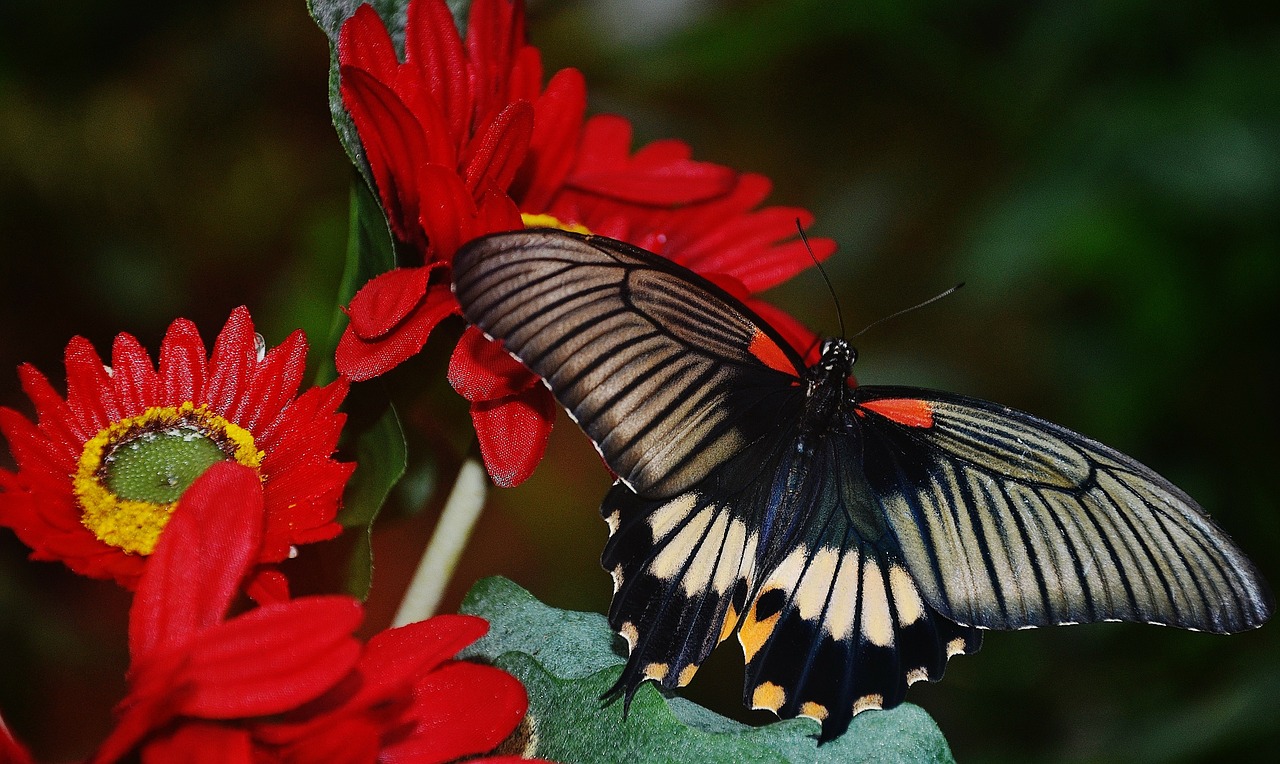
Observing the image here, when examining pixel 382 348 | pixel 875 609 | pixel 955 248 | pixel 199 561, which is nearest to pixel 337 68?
pixel 382 348

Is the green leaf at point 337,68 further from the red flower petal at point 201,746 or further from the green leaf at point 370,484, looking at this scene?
the red flower petal at point 201,746

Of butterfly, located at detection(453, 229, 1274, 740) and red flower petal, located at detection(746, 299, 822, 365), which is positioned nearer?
butterfly, located at detection(453, 229, 1274, 740)

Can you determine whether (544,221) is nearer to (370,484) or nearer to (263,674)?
(370,484)

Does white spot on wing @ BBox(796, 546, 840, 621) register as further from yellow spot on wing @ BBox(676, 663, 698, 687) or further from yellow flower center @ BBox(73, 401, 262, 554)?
yellow flower center @ BBox(73, 401, 262, 554)

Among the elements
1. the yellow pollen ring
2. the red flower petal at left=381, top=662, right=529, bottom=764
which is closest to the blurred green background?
the yellow pollen ring

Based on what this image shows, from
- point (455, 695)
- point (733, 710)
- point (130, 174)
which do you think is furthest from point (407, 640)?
point (130, 174)

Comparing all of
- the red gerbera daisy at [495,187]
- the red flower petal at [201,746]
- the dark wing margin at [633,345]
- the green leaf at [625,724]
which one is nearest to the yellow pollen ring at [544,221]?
the red gerbera daisy at [495,187]
